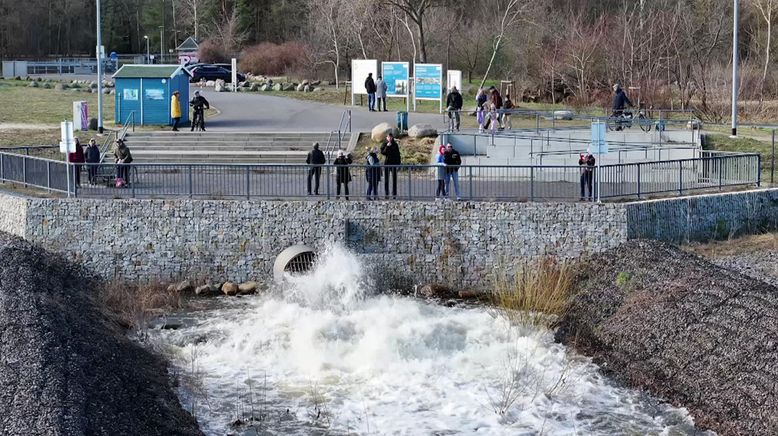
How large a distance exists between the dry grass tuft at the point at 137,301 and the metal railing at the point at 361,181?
7.97 feet

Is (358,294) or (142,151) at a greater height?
(142,151)

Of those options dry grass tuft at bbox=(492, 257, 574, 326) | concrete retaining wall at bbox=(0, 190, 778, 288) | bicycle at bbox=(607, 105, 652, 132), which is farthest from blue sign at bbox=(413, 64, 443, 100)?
dry grass tuft at bbox=(492, 257, 574, 326)

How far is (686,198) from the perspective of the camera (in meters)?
28.2

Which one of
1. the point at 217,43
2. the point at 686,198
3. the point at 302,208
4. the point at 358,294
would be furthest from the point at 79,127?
the point at 217,43

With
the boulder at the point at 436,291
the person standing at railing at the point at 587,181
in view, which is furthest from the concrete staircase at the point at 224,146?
the person standing at railing at the point at 587,181

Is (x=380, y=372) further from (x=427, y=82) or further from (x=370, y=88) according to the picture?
(x=370, y=88)

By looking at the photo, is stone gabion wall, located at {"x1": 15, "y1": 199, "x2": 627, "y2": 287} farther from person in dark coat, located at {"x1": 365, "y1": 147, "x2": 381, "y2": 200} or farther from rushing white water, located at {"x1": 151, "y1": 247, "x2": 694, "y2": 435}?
rushing white water, located at {"x1": 151, "y1": 247, "x2": 694, "y2": 435}

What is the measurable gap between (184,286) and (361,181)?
4.86 meters

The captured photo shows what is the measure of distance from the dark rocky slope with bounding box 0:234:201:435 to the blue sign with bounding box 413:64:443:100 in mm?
21718

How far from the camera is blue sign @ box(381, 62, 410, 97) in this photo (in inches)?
1758

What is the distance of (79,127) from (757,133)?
22414mm

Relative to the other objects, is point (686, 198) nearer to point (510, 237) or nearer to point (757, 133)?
point (510, 237)

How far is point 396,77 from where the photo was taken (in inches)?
1772

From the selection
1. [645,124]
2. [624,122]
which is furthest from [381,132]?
[645,124]
